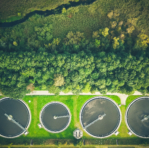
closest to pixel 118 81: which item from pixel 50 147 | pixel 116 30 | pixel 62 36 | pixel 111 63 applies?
pixel 111 63

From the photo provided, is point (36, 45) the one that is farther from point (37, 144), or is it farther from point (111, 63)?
point (37, 144)

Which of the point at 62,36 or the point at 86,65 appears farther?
the point at 62,36

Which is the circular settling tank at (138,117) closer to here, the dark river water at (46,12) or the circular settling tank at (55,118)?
the circular settling tank at (55,118)

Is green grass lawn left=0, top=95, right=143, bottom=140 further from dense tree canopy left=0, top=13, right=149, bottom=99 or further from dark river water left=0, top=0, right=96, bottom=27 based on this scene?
dark river water left=0, top=0, right=96, bottom=27

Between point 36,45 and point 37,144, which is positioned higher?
point 36,45

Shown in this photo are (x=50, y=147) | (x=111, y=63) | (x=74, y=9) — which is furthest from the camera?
(x=74, y=9)

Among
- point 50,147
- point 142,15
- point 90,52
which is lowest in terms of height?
point 50,147

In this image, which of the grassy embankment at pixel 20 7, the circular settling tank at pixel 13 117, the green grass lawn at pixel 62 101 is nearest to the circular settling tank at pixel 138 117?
the green grass lawn at pixel 62 101
